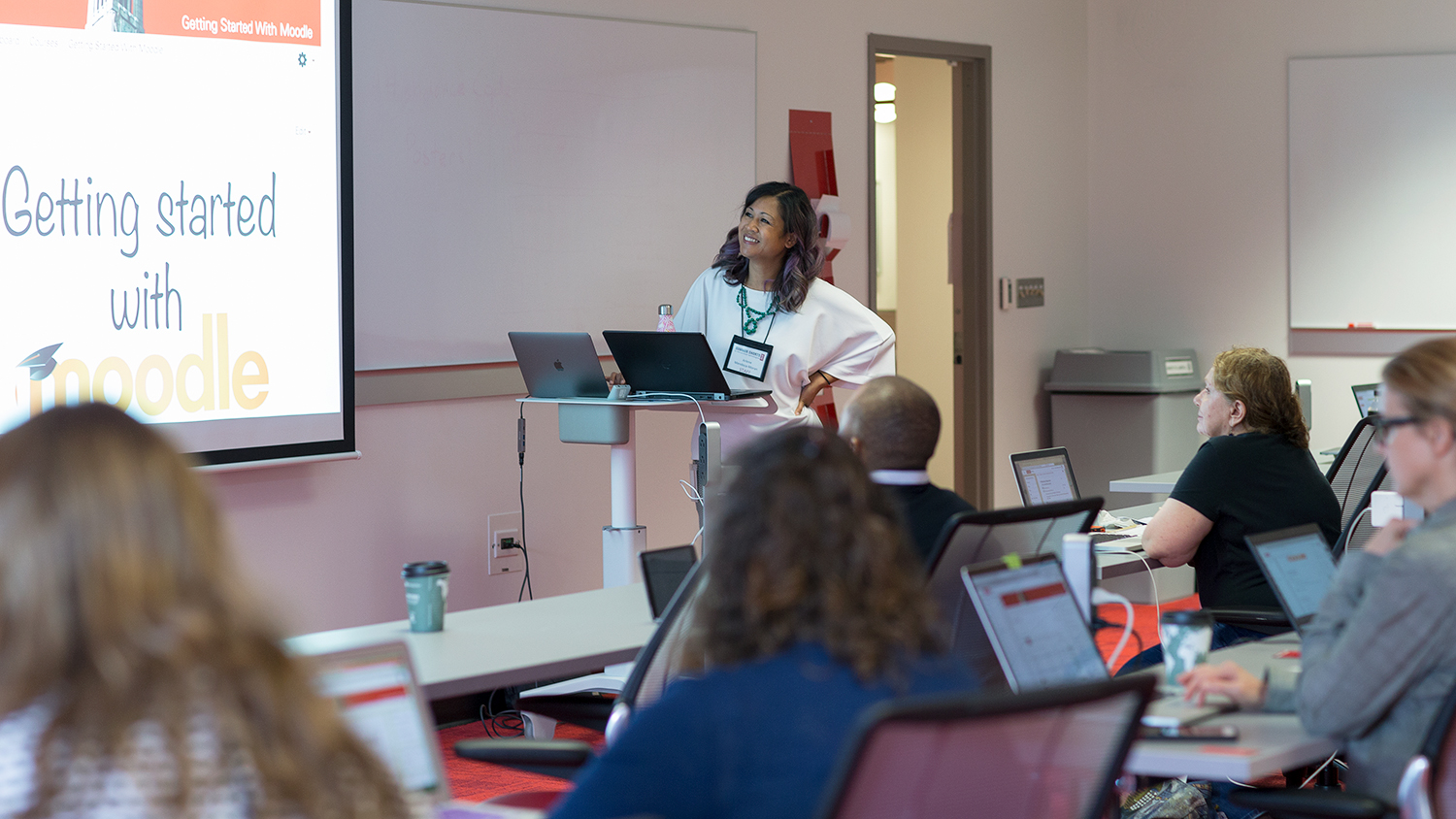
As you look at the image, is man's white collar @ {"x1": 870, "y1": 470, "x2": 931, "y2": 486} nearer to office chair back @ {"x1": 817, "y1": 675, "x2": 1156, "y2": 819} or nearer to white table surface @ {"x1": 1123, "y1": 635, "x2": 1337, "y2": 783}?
white table surface @ {"x1": 1123, "y1": 635, "x2": 1337, "y2": 783}

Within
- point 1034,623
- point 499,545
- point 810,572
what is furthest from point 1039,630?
point 499,545

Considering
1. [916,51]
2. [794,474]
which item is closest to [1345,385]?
[916,51]

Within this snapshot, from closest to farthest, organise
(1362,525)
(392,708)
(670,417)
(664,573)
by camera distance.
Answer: (392,708), (664,573), (1362,525), (670,417)

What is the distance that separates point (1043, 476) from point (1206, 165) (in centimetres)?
372

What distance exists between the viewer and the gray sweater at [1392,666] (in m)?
2.03

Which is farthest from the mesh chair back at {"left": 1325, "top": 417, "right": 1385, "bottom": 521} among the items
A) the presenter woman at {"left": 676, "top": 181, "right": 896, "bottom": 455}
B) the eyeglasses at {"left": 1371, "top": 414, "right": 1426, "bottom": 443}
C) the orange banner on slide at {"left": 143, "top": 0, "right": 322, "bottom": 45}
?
the orange banner on slide at {"left": 143, "top": 0, "right": 322, "bottom": 45}

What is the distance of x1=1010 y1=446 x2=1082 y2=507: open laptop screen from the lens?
403 centimetres

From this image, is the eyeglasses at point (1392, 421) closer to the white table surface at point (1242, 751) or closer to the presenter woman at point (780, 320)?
the white table surface at point (1242, 751)

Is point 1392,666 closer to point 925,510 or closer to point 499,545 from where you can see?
point 925,510

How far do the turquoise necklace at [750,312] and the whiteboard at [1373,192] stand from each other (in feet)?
11.5

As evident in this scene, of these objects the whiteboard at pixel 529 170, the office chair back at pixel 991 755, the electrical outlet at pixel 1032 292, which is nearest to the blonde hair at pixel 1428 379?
the office chair back at pixel 991 755

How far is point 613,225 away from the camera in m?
5.23

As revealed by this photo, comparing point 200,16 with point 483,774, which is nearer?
point 200,16

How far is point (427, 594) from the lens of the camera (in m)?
2.72
